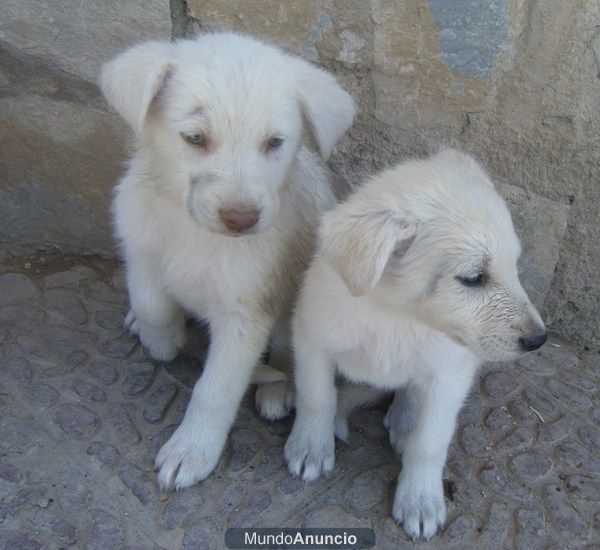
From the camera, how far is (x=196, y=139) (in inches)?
115

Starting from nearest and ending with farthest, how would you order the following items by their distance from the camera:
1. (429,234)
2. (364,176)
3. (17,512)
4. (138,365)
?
(429,234), (17,512), (138,365), (364,176)

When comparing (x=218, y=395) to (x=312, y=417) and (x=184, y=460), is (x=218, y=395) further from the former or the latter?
(x=312, y=417)

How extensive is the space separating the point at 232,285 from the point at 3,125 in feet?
6.43

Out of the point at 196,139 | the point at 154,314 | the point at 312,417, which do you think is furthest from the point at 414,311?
the point at 154,314

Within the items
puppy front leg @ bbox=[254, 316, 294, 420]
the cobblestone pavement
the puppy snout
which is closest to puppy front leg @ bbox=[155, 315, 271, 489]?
the cobblestone pavement

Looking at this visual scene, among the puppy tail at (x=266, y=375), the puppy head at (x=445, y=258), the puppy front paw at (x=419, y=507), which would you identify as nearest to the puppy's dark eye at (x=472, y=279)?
the puppy head at (x=445, y=258)

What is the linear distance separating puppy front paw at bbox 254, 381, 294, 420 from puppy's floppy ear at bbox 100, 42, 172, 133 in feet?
4.57

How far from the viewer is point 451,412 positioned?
302cm

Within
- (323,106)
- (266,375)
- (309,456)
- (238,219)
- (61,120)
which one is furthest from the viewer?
(61,120)

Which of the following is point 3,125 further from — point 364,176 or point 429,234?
point 429,234

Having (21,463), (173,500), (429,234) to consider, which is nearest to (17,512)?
(21,463)

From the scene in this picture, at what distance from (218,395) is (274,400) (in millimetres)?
423

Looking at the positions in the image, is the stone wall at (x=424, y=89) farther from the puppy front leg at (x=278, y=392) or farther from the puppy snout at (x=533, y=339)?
the puppy snout at (x=533, y=339)

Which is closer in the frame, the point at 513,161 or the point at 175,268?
the point at 175,268
